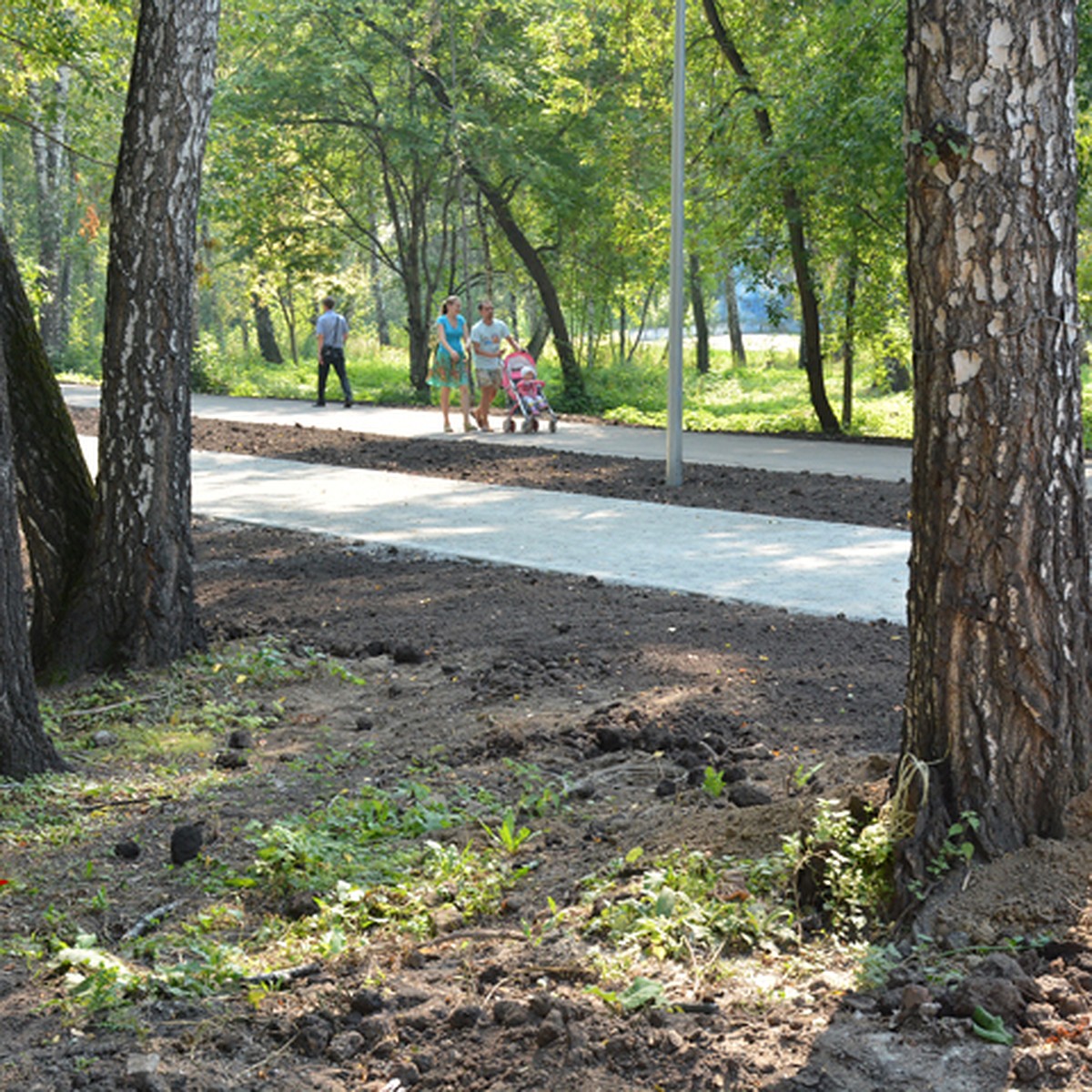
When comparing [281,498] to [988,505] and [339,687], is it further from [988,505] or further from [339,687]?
[988,505]

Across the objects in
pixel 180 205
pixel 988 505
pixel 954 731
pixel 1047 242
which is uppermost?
pixel 180 205

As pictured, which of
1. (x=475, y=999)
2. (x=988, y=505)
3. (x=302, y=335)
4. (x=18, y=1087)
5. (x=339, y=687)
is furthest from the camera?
(x=302, y=335)

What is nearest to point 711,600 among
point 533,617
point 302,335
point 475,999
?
point 533,617

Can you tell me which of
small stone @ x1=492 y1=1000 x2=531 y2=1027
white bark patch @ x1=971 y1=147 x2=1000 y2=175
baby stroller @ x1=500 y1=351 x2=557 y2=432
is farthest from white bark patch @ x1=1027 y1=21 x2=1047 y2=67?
baby stroller @ x1=500 y1=351 x2=557 y2=432

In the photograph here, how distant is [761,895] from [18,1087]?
1.94m

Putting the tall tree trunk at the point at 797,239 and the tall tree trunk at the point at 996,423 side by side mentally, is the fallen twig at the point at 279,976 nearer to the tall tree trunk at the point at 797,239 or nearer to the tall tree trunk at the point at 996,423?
the tall tree trunk at the point at 996,423

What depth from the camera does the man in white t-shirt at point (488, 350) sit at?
60.0 ft

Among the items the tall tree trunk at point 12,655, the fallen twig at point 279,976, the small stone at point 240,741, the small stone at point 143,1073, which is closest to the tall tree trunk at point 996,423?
the fallen twig at point 279,976

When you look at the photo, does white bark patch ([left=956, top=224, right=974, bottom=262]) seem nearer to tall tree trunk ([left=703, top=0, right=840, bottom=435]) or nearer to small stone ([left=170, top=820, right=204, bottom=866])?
small stone ([left=170, top=820, right=204, bottom=866])

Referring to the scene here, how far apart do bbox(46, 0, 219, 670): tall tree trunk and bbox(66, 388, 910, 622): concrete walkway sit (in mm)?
2958

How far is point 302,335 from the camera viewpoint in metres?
74.7

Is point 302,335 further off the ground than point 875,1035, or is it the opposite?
point 302,335

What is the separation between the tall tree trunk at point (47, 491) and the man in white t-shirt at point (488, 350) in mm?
11446

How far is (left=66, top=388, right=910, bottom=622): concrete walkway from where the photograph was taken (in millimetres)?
8438
